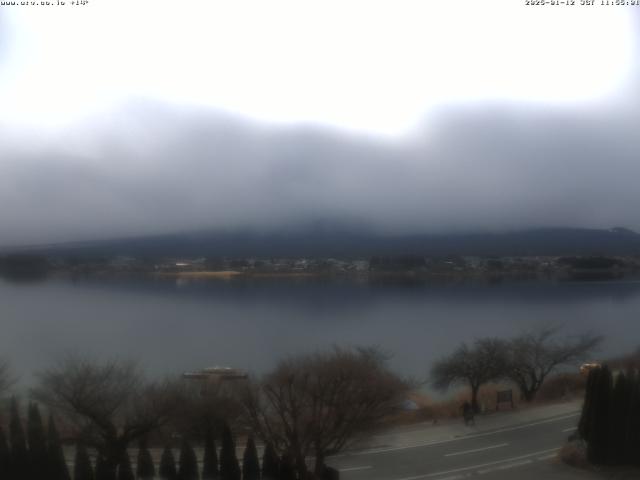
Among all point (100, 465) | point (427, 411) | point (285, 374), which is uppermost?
point (285, 374)

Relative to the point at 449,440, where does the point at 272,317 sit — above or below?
above

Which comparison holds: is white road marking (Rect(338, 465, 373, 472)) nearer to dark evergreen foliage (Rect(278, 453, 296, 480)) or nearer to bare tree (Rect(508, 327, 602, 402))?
dark evergreen foliage (Rect(278, 453, 296, 480))

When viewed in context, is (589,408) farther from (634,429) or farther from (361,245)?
(361,245)

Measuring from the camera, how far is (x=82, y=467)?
5363 millimetres

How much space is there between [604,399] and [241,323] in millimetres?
10992

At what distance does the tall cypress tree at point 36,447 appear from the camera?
5.21 m

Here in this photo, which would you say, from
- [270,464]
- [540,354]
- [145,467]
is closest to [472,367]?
[540,354]

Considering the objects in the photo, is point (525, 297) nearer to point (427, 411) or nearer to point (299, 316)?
point (299, 316)

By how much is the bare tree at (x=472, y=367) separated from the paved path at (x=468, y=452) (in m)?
2.57

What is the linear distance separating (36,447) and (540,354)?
32.5ft

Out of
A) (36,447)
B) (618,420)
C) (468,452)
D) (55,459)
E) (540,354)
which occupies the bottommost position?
(540,354)

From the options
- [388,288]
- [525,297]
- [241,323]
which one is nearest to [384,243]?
[388,288]

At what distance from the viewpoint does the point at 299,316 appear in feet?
56.8

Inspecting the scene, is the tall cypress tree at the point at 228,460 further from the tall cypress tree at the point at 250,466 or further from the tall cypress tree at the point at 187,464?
the tall cypress tree at the point at 187,464
